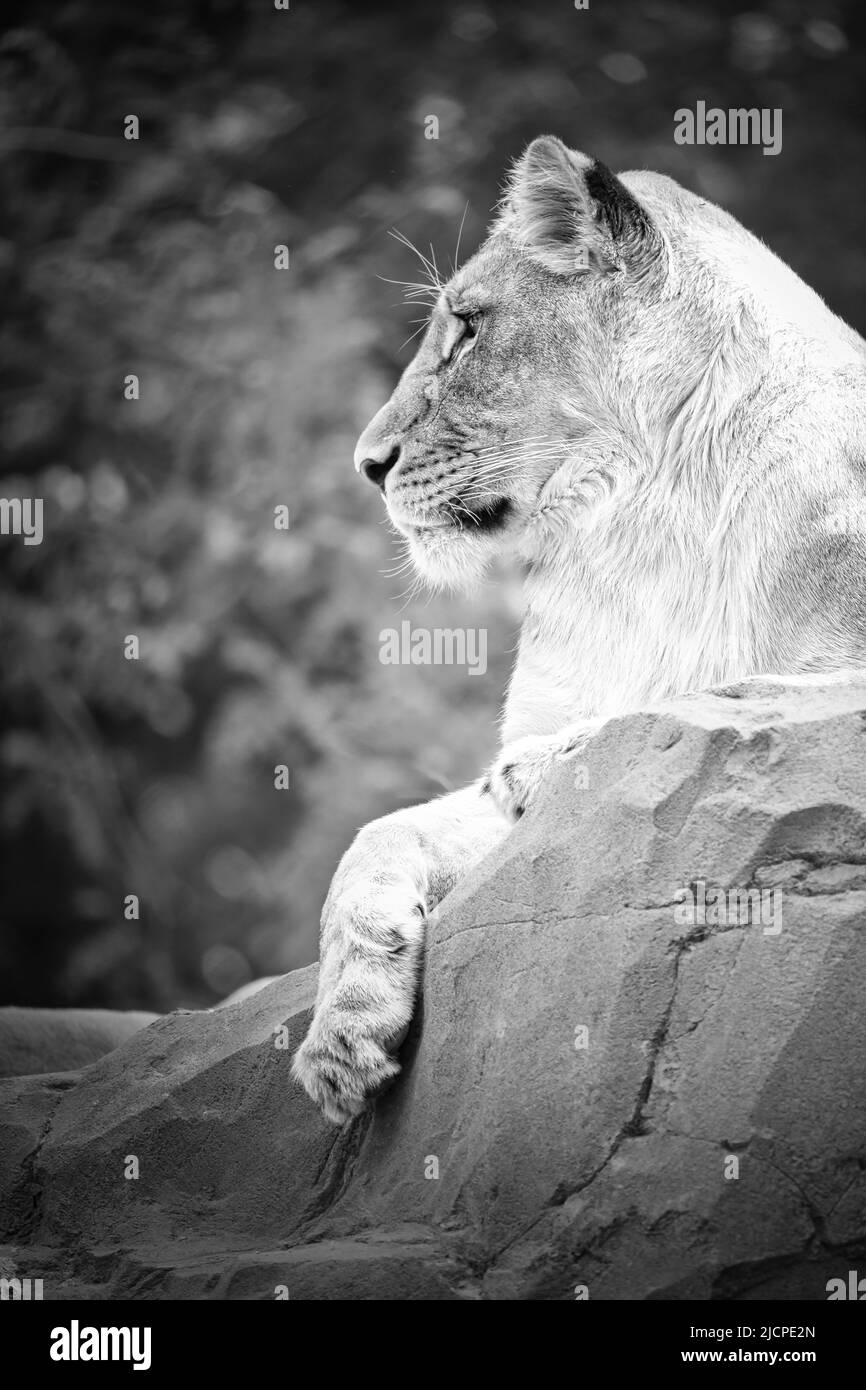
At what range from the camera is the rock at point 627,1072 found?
8.95 ft

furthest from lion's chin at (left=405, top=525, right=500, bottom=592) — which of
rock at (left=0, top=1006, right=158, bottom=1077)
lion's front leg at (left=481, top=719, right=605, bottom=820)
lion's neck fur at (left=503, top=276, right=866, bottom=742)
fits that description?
rock at (left=0, top=1006, right=158, bottom=1077)

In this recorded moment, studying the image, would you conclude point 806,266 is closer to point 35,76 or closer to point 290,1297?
point 35,76

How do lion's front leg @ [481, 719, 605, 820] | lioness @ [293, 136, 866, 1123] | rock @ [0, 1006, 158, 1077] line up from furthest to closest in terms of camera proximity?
rock @ [0, 1006, 158, 1077], lioness @ [293, 136, 866, 1123], lion's front leg @ [481, 719, 605, 820]

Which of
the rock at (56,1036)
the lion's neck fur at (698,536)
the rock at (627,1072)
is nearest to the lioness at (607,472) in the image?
the lion's neck fur at (698,536)

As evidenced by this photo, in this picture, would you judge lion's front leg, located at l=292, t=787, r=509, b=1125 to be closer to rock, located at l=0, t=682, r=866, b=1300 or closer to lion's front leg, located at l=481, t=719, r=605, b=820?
rock, located at l=0, t=682, r=866, b=1300

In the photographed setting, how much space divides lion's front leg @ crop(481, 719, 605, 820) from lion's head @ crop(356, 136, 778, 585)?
2.40 feet

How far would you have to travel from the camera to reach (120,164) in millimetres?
9375

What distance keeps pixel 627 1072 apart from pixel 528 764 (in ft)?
2.96

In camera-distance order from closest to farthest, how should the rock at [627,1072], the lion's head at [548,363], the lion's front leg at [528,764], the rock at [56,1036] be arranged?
the rock at [627,1072] → the lion's front leg at [528,764] → the lion's head at [548,363] → the rock at [56,1036]

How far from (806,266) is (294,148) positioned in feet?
9.84

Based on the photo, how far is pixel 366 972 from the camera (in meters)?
3.39

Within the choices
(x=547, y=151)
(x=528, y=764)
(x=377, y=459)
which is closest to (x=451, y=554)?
(x=377, y=459)

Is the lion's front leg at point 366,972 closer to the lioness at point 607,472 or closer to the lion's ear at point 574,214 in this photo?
the lioness at point 607,472

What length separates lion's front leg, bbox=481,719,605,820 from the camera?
3545 millimetres
